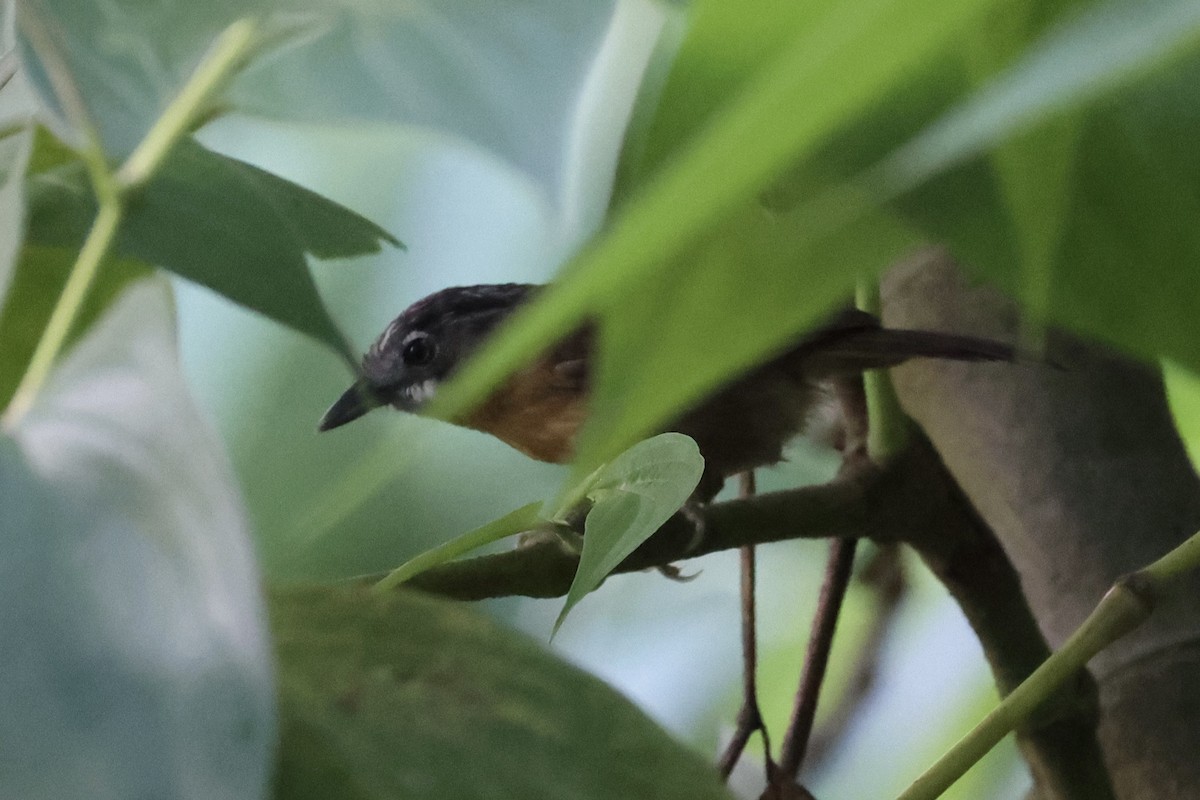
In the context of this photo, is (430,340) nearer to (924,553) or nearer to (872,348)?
(872,348)

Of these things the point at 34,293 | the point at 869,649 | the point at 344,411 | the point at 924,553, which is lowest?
the point at 869,649

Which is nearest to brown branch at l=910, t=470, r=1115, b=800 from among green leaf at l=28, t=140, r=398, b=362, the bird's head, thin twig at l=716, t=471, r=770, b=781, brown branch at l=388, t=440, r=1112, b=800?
brown branch at l=388, t=440, r=1112, b=800

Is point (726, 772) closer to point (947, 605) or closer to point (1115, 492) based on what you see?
point (1115, 492)

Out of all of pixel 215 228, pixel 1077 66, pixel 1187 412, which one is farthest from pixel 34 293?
pixel 1187 412

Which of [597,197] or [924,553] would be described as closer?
[597,197]

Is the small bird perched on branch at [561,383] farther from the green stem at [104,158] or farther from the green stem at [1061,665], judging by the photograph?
the green stem at [104,158]

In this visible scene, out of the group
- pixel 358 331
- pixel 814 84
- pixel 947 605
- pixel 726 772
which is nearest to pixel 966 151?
pixel 814 84
